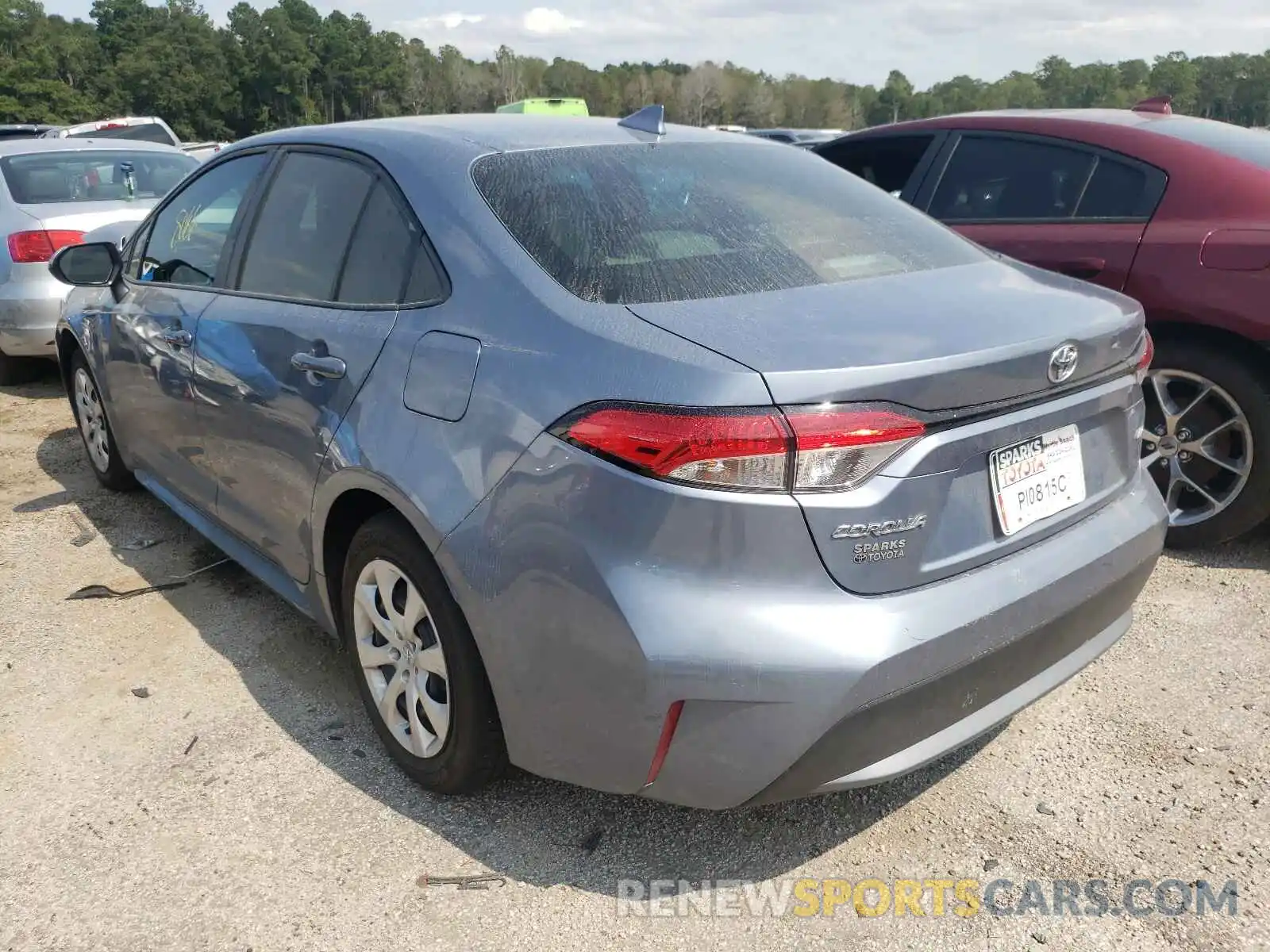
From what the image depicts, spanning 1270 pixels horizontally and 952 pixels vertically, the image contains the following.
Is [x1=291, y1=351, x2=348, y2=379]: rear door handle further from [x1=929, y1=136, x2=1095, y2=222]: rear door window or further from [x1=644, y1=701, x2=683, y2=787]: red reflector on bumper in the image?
[x1=929, y1=136, x2=1095, y2=222]: rear door window

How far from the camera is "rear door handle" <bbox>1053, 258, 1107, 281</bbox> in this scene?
4.02m

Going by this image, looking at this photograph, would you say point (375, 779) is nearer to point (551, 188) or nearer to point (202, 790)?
point (202, 790)

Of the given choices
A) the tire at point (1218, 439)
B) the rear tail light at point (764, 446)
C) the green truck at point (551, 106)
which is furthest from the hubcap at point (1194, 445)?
the green truck at point (551, 106)

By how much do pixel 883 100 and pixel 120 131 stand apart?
117 meters

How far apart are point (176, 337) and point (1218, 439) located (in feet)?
12.1

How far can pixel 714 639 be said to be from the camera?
1.90 m

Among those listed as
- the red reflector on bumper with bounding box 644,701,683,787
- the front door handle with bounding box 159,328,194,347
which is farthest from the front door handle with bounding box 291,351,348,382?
the red reflector on bumper with bounding box 644,701,683,787

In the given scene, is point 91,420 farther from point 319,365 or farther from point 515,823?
point 515,823

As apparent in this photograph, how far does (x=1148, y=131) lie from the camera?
4.19 meters

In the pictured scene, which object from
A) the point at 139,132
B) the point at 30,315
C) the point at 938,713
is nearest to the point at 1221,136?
the point at 938,713

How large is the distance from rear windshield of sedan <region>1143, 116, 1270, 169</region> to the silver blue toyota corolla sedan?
1.82 metres

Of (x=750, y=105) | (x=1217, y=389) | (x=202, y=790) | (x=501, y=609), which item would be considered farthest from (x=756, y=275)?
(x=750, y=105)

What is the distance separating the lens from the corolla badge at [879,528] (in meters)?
1.91

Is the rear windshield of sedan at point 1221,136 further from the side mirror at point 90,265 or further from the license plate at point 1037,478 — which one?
the side mirror at point 90,265
